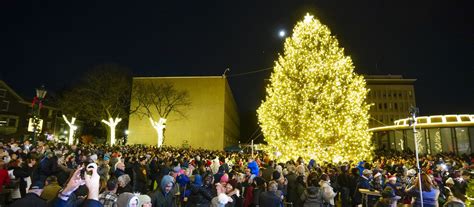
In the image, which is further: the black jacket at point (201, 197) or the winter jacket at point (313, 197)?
the winter jacket at point (313, 197)

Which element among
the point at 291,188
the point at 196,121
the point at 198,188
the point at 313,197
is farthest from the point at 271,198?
the point at 196,121

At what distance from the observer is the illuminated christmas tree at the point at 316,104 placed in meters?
19.5

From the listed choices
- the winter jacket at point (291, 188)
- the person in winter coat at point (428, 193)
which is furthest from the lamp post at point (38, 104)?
the person in winter coat at point (428, 193)

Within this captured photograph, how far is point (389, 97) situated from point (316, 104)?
287 feet

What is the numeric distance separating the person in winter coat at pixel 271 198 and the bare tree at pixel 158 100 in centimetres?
3750

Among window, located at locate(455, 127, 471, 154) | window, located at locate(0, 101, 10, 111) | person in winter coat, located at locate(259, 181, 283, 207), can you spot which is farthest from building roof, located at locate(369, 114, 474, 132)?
window, located at locate(0, 101, 10, 111)

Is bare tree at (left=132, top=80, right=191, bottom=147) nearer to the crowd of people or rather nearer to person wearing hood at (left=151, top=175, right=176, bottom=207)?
A: the crowd of people

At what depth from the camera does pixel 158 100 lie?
4619 cm

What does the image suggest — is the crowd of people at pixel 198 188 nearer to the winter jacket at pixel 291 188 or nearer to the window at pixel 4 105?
the winter jacket at pixel 291 188

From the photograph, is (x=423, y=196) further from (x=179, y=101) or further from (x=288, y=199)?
(x=179, y=101)

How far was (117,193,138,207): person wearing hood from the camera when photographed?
4520 millimetres

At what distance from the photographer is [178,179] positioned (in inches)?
377

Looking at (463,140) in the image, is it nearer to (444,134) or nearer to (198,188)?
(444,134)

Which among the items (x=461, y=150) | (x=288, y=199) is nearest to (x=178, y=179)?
(x=288, y=199)
